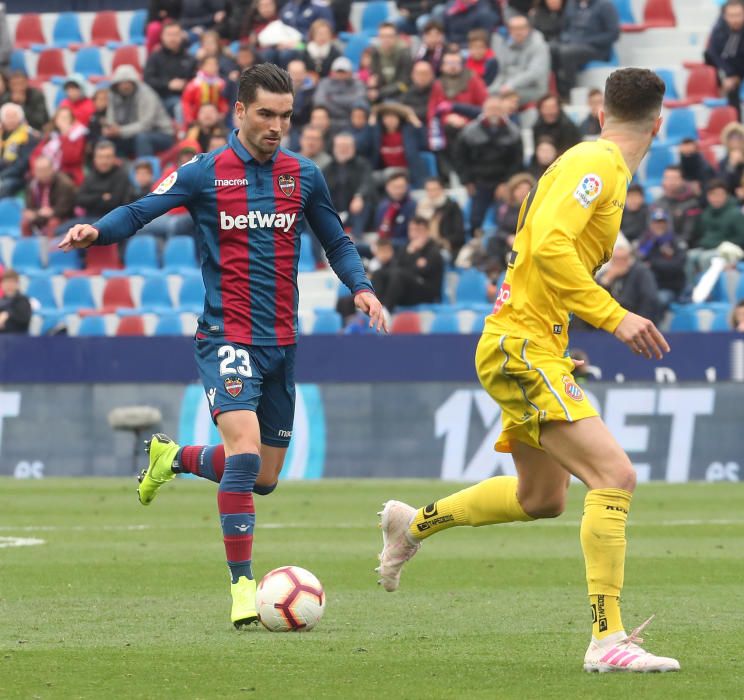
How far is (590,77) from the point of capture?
22.1 meters

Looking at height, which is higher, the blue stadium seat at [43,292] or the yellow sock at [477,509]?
the yellow sock at [477,509]

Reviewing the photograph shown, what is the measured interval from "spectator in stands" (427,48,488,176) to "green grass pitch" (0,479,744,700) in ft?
26.5

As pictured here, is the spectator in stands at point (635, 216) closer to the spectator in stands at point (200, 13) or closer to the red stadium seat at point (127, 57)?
the spectator in stands at point (200, 13)

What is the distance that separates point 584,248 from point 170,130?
1748 centimetres

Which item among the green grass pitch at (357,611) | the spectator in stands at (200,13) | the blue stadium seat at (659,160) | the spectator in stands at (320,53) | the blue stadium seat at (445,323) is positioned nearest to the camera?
the green grass pitch at (357,611)

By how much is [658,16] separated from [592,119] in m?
3.39

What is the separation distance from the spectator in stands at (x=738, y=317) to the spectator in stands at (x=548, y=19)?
5889mm

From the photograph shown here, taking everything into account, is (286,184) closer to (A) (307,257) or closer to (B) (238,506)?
(B) (238,506)

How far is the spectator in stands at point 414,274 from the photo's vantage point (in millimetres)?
18812

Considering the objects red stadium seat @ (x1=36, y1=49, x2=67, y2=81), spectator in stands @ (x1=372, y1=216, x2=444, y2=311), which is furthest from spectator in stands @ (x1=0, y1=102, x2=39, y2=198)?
spectator in stands @ (x1=372, y1=216, x2=444, y2=311)

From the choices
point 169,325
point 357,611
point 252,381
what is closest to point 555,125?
point 169,325

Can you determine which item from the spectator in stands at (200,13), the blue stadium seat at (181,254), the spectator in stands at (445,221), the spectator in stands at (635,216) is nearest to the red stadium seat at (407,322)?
the spectator in stands at (445,221)

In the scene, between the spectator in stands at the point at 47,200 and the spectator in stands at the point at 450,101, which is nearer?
the spectator in stands at the point at 450,101

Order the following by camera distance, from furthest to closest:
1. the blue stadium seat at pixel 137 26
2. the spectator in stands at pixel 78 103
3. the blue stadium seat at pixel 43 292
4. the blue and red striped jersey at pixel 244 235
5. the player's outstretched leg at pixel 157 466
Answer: the blue stadium seat at pixel 137 26
the spectator in stands at pixel 78 103
the blue stadium seat at pixel 43 292
the player's outstretched leg at pixel 157 466
the blue and red striped jersey at pixel 244 235
